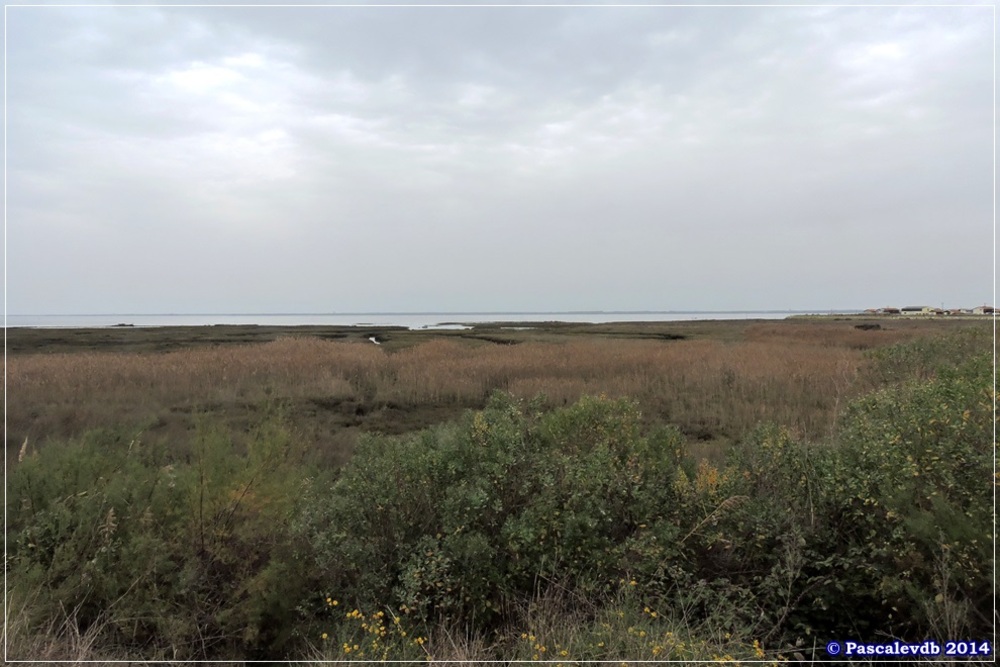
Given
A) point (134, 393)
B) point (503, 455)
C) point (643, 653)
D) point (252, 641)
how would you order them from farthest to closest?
point (134, 393) → point (503, 455) → point (252, 641) → point (643, 653)

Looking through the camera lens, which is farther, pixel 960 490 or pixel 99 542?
pixel 99 542

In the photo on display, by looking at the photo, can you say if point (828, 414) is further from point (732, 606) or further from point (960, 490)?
point (732, 606)

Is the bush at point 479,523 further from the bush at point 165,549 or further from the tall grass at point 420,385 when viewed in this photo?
the tall grass at point 420,385

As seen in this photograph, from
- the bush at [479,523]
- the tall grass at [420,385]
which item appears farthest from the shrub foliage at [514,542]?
the tall grass at [420,385]

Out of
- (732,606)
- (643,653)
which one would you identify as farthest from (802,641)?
(643,653)

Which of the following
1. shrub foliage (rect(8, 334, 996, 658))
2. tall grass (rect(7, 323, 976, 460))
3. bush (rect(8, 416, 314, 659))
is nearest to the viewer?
shrub foliage (rect(8, 334, 996, 658))

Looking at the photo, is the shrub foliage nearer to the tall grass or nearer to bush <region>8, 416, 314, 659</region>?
bush <region>8, 416, 314, 659</region>

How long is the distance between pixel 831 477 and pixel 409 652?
3.65 meters

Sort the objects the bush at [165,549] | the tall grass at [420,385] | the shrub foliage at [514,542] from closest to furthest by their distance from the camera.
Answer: the shrub foliage at [514,542]
the bush at [165,549]
the tall grass at [420,385]

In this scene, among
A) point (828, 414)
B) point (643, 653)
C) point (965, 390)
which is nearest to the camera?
point (643, 653)

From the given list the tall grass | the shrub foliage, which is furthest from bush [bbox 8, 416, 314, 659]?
the tall grass

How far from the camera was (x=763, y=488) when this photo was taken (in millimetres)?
4840

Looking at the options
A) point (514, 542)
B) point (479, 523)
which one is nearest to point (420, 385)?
point (479, 523)

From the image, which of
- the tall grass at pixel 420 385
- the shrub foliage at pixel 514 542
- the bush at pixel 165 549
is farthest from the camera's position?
the tall grass at pixel 420 385
